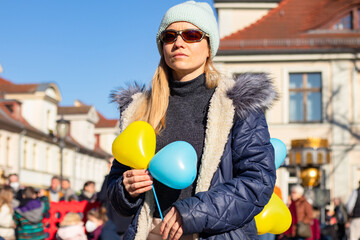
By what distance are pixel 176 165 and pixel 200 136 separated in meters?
0.31

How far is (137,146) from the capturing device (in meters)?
2.85

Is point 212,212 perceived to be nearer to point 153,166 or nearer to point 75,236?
point 153,166

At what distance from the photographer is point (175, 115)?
9.90 ft

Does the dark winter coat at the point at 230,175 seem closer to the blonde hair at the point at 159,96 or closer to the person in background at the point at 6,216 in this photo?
the blonde hair at the point at 159,96

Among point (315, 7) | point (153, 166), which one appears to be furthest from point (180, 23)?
point (315, 7)

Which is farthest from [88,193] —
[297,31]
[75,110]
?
[75,110]

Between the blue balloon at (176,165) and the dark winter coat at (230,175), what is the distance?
0.21 ft

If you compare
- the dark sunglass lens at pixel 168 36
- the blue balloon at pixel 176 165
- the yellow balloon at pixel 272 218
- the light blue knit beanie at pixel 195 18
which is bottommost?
the yellow balloon at pixel 272 218

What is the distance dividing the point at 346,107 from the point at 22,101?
2931 cm

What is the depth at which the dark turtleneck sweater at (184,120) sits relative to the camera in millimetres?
2854

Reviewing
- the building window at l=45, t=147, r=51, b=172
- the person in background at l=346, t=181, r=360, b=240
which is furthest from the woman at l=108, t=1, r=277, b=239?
the building window at l=45, t=147, r=51, b=172

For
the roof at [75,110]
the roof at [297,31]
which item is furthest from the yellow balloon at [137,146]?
the roof at [75,110]

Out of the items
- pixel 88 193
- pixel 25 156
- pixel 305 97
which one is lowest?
pixel 25 156

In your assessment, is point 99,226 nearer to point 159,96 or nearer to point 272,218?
point 272,218
